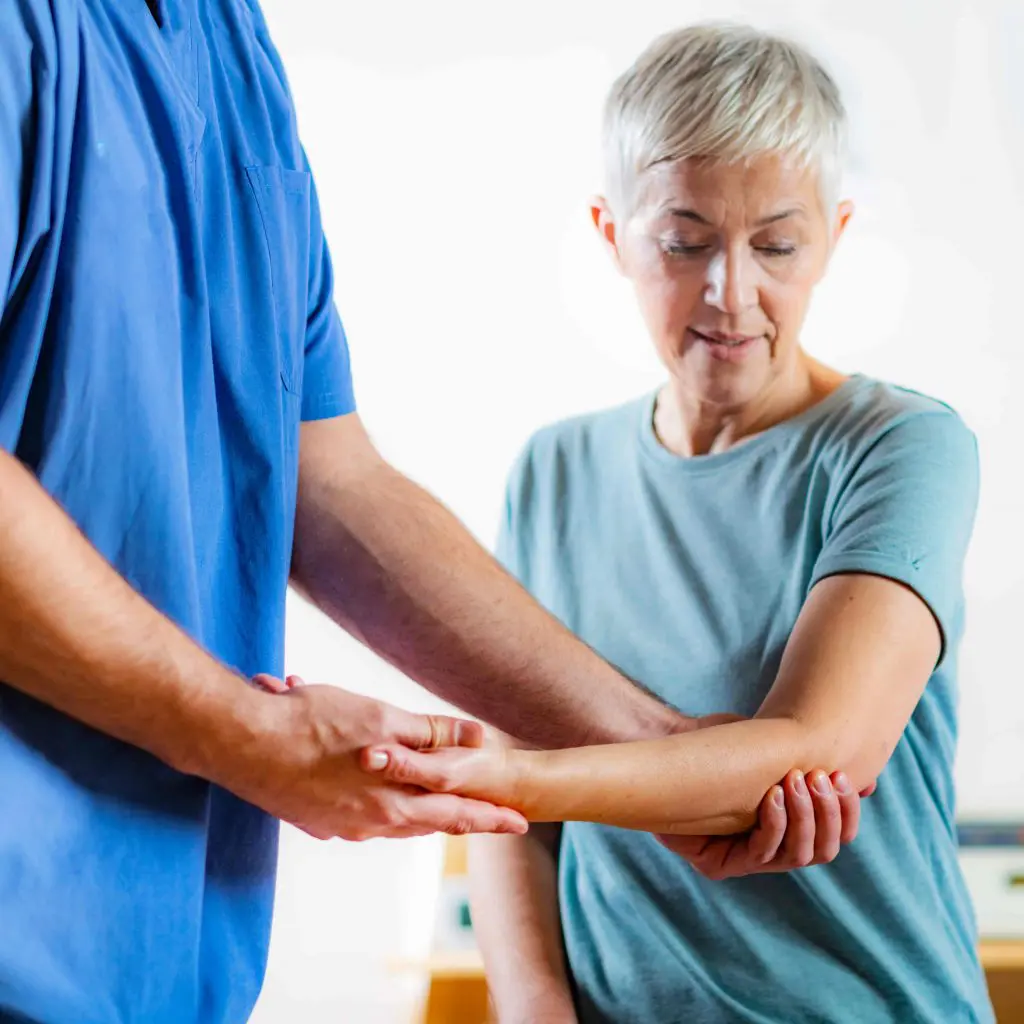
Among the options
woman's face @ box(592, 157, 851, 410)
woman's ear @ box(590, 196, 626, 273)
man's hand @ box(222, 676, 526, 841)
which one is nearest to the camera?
man's hand @ box(222, 676, 526, 841)

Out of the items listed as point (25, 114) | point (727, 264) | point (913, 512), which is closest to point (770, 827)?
point (913, 512)

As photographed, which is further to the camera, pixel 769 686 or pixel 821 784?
pixel 769 686

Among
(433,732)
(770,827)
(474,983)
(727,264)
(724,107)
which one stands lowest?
(474,983)

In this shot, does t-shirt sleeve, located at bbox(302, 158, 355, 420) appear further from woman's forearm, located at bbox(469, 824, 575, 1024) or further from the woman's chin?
woman's forearm, located at bbox(469, 824, 575, 1024)

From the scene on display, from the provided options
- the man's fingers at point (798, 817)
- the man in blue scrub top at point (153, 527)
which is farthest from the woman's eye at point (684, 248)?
the man's fingers at point (798, 817)

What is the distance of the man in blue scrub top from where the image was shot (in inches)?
28.3

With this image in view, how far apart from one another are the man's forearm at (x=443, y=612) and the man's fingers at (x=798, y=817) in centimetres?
11

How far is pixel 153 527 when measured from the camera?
777 millimetres

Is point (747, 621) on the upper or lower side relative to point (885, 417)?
lower

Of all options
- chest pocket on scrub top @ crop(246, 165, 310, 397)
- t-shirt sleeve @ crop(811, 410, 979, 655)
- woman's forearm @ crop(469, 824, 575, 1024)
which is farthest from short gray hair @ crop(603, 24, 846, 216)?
woman's forearm @ crop(469, 824, 575, 1024)

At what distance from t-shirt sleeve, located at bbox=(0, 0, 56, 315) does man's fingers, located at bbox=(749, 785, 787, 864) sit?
67 cm

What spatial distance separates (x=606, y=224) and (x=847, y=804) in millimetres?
608

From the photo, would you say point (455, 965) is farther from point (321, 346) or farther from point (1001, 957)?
point (321, 346)

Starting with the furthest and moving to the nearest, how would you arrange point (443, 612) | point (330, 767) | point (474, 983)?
point (474, 983) → point (443, 612) → point (330, 767)
